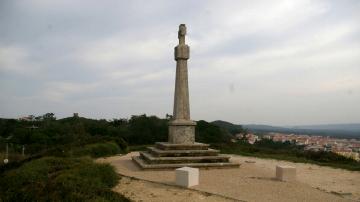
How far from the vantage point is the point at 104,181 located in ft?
30.2

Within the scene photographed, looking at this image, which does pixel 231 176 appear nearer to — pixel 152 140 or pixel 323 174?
pixel 323 174

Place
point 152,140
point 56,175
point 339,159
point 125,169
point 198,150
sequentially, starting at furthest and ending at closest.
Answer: point 152,140 < point 339,159 < point 198,150 < point 125,169 < point 56,175

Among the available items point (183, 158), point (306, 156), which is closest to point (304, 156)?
point (306, 156)

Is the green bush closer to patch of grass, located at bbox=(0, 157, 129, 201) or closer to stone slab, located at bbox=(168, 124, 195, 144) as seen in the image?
stone slab, located at bbox=(168, 124, 195, 144)

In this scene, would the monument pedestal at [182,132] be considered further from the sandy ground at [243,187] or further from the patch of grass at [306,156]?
the patch of grass at [306,156]

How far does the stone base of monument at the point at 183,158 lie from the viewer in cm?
1219

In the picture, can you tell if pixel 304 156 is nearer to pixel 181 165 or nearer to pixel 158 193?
pixel 181 165

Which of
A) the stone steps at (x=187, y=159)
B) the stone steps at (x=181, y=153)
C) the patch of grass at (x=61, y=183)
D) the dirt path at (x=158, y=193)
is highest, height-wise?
the stone steps at (x=181, y=153)

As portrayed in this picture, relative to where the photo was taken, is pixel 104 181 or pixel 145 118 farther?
pixel 145 118

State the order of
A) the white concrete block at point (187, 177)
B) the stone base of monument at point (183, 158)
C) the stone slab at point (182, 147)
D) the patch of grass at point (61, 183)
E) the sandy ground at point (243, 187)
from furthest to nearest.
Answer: the stone slab at point (182, 147), the stone base of monument at point (183, 158), the white concrete block at point (187, 177), the sandy ground at point (243, 187), the patch of grass at point (61, 183)

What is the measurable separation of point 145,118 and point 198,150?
24.1 m

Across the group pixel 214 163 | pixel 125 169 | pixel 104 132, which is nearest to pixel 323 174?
pixel 214 163

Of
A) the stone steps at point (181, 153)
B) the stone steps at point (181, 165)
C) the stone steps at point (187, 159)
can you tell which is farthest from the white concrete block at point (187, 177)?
the stone steps at point (181, 153)

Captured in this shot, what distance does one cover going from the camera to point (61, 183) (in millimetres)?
8305
